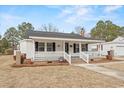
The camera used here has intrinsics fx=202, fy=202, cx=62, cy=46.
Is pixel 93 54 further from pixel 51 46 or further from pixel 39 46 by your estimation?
pixel 39 46

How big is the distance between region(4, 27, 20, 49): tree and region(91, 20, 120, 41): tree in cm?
2184

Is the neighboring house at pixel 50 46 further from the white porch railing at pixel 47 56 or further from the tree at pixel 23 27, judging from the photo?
the tree at pixel 23 27

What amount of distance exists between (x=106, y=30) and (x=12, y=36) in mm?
26264

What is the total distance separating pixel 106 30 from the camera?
5609cm

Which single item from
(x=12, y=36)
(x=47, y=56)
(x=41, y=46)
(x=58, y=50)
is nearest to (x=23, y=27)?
(x=12, y=36)

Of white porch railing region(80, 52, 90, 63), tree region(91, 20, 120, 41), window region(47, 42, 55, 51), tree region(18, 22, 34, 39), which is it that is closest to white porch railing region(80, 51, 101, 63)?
white porch railing region(80, 52, 90, 63)

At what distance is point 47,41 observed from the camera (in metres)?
22.6

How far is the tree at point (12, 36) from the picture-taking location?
2189 inches

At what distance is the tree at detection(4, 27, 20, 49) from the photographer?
5559 centimetres

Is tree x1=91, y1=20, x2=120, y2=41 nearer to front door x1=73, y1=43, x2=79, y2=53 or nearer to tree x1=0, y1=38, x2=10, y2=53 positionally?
tree x1=0, y1=38, x2=10, y2=53

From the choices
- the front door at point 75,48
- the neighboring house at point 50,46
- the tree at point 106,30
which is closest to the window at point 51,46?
the neighboring house at point 50,46

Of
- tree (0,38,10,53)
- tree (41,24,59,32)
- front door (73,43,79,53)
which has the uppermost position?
tree (41,24,59,32)
